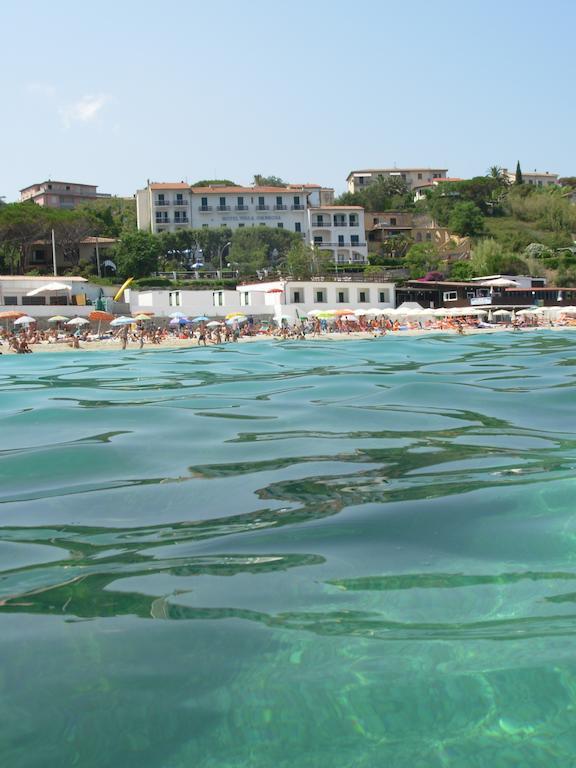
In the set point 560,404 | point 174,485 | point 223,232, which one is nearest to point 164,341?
point 560,404

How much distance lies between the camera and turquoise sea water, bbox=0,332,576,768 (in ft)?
9.09

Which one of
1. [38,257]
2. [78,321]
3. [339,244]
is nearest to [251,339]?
[78,321]

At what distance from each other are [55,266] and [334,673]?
191 feet

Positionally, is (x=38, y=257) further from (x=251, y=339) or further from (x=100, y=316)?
(x=251, y=339)

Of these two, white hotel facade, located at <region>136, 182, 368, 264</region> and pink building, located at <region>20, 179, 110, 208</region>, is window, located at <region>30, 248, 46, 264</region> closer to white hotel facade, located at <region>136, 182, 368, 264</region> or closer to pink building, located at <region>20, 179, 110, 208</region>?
white hotel facade, located at <region>136, 182, 368, 264</region>

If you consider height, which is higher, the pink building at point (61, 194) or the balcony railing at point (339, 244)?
the pink building at point (61, 194)

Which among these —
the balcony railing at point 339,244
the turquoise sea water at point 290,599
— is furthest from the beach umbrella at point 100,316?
the balcony railing at point 339,244

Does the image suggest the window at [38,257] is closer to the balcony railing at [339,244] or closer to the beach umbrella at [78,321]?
the beach umbrella at [78,321]

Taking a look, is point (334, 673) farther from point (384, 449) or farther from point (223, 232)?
point (223, 232)

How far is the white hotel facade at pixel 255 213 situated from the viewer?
76.4m

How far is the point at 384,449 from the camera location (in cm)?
731

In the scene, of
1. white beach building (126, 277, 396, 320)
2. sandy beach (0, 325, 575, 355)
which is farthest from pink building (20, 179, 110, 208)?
sandy beach (0, 325, 575, 355)

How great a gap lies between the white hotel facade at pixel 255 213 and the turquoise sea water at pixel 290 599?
2748 inches

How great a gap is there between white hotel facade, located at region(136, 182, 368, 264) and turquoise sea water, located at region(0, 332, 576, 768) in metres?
69.8
